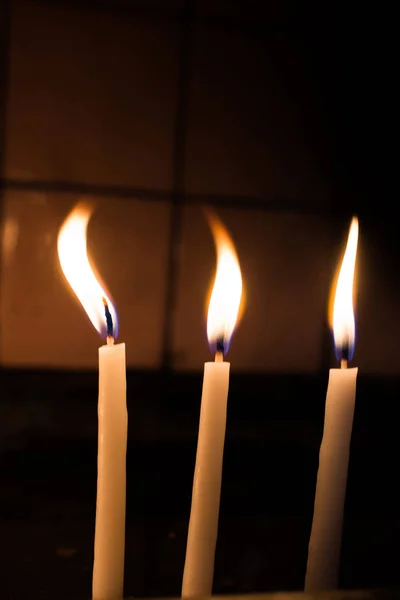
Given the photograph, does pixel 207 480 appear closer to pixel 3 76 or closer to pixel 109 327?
pixel 109 327

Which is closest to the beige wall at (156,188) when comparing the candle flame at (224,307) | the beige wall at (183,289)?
the beige wall at (183,289)

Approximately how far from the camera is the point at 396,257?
0.73 meters

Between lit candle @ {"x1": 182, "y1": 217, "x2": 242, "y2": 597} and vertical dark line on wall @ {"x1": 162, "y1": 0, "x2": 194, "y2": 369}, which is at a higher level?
vertical dark line on wall @ {"x1": 162, "y1": 0, "x2": 194, "y2": 369}

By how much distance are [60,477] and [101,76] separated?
0.42 meters

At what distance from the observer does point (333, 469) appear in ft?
1.21

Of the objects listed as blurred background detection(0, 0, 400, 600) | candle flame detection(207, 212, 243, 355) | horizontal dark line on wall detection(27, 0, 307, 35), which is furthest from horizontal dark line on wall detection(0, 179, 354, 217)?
candle flame detection(207, 212, 243, 355)

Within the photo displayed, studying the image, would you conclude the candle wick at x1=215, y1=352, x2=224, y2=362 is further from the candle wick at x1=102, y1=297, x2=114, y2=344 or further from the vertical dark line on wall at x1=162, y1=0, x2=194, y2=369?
the vertical dark line on wall at x1=162, y1=0, x2=194, y2=369

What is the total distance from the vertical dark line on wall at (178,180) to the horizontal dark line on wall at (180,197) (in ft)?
0.05

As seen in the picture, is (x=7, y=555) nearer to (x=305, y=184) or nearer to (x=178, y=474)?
(x=178, y=474)

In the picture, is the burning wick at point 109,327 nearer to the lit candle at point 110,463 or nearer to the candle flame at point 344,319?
the lit candle at point 110,463

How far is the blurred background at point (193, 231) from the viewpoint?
655mm

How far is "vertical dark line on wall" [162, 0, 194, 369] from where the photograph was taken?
70 cm

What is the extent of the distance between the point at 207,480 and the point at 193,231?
396 millimetres

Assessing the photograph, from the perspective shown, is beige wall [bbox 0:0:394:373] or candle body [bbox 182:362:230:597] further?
beige wall [bbox 0:0:394:373]
